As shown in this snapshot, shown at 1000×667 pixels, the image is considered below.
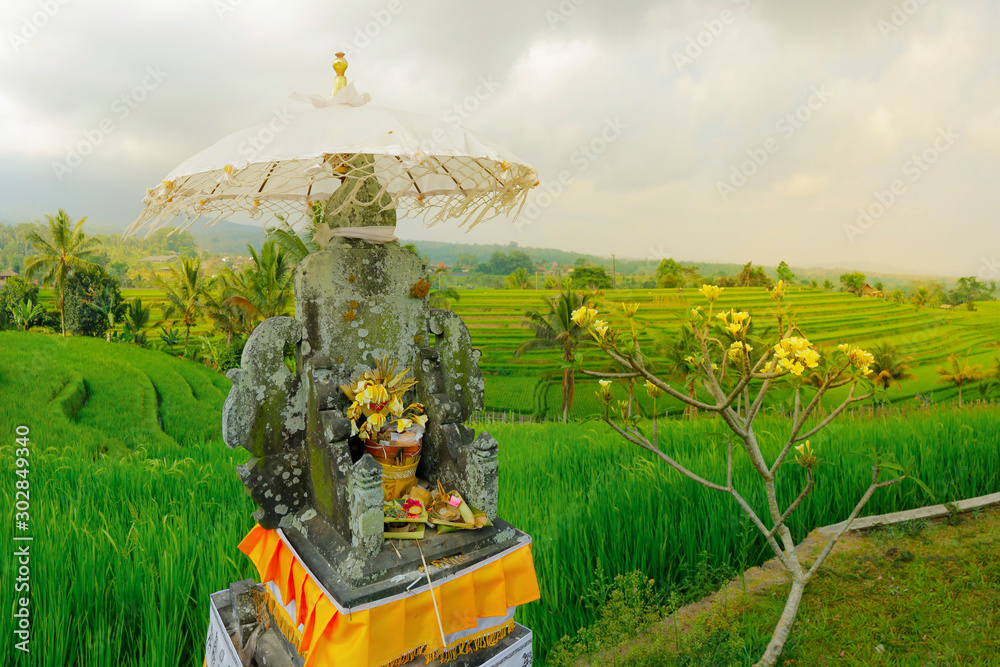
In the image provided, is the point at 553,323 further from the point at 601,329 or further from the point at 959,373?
the point at 601,329

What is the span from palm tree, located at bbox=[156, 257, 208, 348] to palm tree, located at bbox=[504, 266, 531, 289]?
548cm

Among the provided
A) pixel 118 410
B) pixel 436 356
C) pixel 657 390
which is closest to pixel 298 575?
pixel 436 356

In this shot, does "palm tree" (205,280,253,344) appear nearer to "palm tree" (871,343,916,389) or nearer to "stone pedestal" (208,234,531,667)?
"stone pedestal" (208,234,531,667)

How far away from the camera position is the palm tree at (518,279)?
8.45 metres

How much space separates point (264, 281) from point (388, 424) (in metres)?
10.1

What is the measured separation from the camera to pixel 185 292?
9.16m

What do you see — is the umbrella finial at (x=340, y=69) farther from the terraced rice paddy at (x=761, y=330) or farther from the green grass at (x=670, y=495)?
the terraced rice paddy at (x=761, y=330)

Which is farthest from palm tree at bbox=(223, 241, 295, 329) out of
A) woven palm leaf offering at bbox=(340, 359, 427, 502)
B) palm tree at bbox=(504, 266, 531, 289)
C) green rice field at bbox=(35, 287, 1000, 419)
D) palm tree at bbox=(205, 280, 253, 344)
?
woven palm leaf offering at bbox=(340, 359, 427, 502)

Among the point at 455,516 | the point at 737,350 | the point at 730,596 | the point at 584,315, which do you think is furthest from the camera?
the point at 730,596

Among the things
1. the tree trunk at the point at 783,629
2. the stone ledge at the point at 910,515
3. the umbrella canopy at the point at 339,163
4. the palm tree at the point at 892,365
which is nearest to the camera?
the umbrella canopy at the point at 339,163

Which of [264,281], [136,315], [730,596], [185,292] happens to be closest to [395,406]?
[730,596]

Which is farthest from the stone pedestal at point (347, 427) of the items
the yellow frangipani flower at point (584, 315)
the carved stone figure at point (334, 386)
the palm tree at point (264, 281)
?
the palm tree at point (264, 281)

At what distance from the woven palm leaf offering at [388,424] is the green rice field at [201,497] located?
132 centimetres

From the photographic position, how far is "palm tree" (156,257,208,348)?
8.71m
